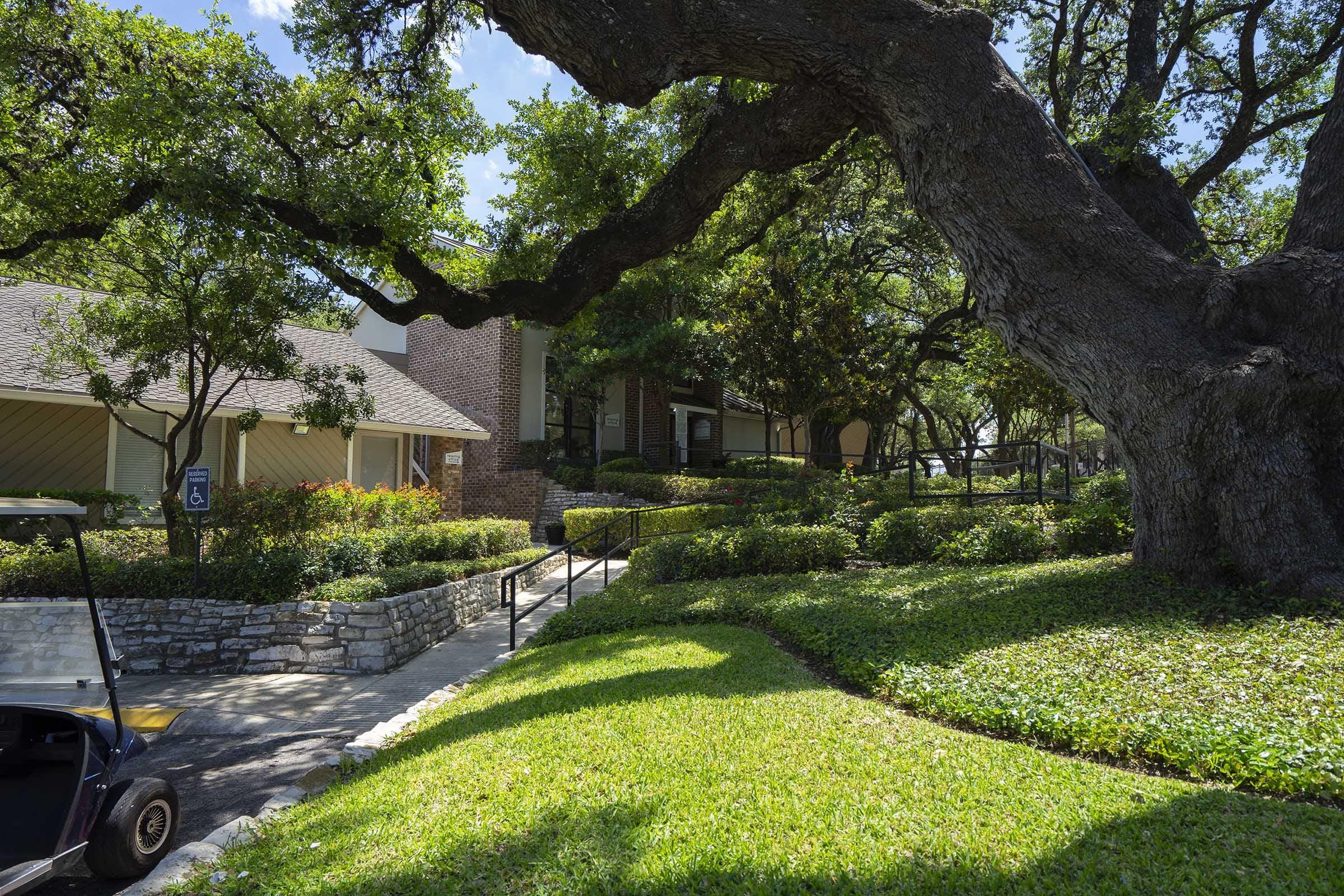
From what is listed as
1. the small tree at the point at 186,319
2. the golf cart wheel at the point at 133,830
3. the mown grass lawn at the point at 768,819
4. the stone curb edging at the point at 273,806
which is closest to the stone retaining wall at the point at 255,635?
the small tree at the point at 186,319

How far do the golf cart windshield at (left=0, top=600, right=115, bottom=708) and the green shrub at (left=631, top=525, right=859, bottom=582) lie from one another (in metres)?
6.93

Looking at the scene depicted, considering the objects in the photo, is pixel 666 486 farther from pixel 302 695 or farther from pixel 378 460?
pixel 302 695

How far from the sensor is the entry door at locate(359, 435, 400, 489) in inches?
692

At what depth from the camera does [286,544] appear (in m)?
9.66

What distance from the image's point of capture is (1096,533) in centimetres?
824

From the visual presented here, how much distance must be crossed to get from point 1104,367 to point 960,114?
2503 millimetres

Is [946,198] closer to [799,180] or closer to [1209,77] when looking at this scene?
[799,180]

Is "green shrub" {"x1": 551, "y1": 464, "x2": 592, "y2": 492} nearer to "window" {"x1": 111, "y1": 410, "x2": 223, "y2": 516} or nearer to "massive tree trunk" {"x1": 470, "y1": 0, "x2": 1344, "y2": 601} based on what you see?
"window" {"x1": 111, "y1": 410, "x2": 223, "y2": 516}

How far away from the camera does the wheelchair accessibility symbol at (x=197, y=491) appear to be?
820 centimetres

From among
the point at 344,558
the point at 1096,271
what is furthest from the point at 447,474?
the point at 1096,271

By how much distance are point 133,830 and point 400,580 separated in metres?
5.77

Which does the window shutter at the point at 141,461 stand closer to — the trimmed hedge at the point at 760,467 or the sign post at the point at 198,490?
the sign post at the point at 198,490

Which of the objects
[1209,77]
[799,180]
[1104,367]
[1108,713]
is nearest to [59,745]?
[1108,713]

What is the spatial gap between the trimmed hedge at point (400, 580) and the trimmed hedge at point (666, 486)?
505cm
